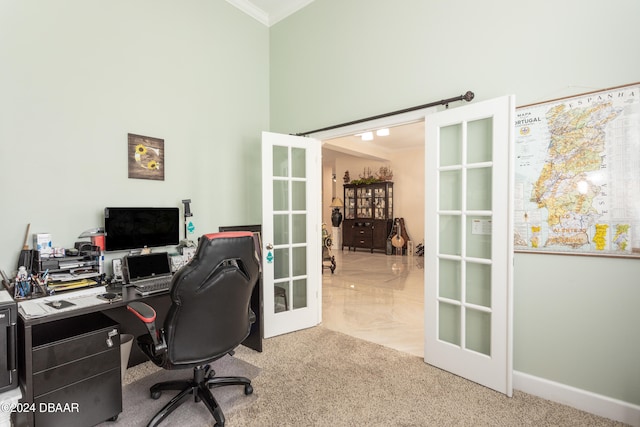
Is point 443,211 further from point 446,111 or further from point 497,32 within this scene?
point 497,32

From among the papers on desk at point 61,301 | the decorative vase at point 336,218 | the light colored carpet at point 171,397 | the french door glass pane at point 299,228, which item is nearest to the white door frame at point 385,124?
the french door glass pane at point 299,228

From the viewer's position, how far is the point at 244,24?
3686 mm

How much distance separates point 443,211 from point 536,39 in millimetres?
1383

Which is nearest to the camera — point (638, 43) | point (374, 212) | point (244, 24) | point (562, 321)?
point (638, 43)

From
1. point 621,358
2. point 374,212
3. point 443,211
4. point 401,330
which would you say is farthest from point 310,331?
point 374,212

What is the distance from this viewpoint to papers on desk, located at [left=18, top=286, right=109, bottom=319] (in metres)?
1.66

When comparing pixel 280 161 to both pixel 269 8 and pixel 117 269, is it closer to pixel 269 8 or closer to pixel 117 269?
pixel 117 269

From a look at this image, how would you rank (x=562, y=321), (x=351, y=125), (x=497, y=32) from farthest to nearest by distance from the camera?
1. (x=351, y=125)
2. (x=497, y=32)
3. (x=562, y=321)

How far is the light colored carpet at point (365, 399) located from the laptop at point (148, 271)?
77cm

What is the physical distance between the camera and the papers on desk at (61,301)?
1662 mm

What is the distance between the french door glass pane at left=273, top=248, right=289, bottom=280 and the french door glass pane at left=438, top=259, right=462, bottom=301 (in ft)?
5.27

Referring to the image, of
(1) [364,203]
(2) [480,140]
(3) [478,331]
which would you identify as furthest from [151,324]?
(1) [364,203]

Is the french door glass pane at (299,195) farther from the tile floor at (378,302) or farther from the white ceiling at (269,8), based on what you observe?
the white ceiling at (269,8)

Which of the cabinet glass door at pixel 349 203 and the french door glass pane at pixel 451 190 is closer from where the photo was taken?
the french door glass pane at pixel 451 190
